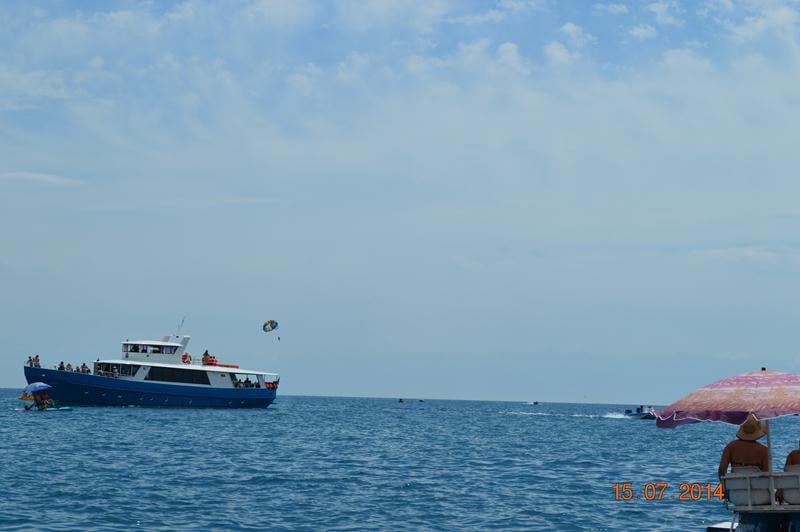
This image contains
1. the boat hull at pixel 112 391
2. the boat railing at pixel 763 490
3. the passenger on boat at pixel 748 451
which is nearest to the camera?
the boat railing at pixel 763 490

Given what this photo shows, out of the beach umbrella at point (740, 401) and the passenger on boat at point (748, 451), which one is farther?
the passenger on boat at point (748, 451)

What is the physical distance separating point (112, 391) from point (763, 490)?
70.4 m

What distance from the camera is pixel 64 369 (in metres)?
76.2

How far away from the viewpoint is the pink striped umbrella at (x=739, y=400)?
12703mm

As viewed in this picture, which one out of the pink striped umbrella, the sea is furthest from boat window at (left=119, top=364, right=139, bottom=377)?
the pink striped umbrella

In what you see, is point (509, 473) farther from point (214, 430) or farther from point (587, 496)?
point (214, 430)

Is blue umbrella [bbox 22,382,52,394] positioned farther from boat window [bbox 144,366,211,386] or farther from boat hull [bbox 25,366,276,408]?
boat window [bbox 144,366,211,386]

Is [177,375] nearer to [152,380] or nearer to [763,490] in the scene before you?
[152,380]

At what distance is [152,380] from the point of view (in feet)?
256

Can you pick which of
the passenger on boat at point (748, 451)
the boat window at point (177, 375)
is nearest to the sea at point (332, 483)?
the passenger on boat at point (748, 451)

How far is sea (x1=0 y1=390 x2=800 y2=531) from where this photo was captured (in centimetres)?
2259
